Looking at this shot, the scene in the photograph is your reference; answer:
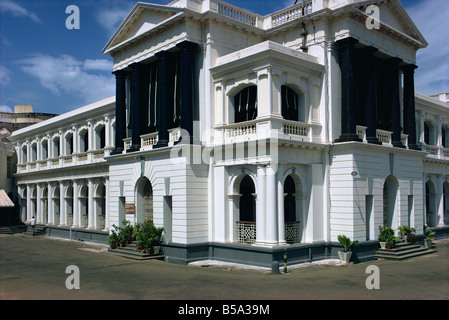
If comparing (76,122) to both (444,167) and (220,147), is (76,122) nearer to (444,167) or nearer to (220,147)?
(220,147)

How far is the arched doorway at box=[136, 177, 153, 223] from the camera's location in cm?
2294

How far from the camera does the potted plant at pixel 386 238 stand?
20172 millimetres

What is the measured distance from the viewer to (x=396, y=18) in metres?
23.0

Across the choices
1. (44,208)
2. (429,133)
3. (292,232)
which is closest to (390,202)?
(292,232)

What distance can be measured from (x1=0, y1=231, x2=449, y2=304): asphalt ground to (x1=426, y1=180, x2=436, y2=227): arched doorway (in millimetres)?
7816

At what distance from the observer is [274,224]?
1748 centimetres

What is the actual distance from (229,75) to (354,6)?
650 cm

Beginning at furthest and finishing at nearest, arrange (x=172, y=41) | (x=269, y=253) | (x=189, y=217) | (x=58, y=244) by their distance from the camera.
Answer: (x=58, y=244), (x=172, y=41), (x=189, y=217), (x=269, y=253)

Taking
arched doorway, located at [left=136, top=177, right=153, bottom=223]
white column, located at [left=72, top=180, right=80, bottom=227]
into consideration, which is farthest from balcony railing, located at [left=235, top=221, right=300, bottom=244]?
white column, located at [left=72, top=180, right=80, bottom=227]

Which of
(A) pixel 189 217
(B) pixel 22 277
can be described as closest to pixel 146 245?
(A) pixel 189 217

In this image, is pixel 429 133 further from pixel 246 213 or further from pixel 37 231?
pixel 37 231

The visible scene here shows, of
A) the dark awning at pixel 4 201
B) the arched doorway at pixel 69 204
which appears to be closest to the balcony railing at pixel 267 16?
the arched doorway at pixel 69 204

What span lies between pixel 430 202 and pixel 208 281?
20.2m
